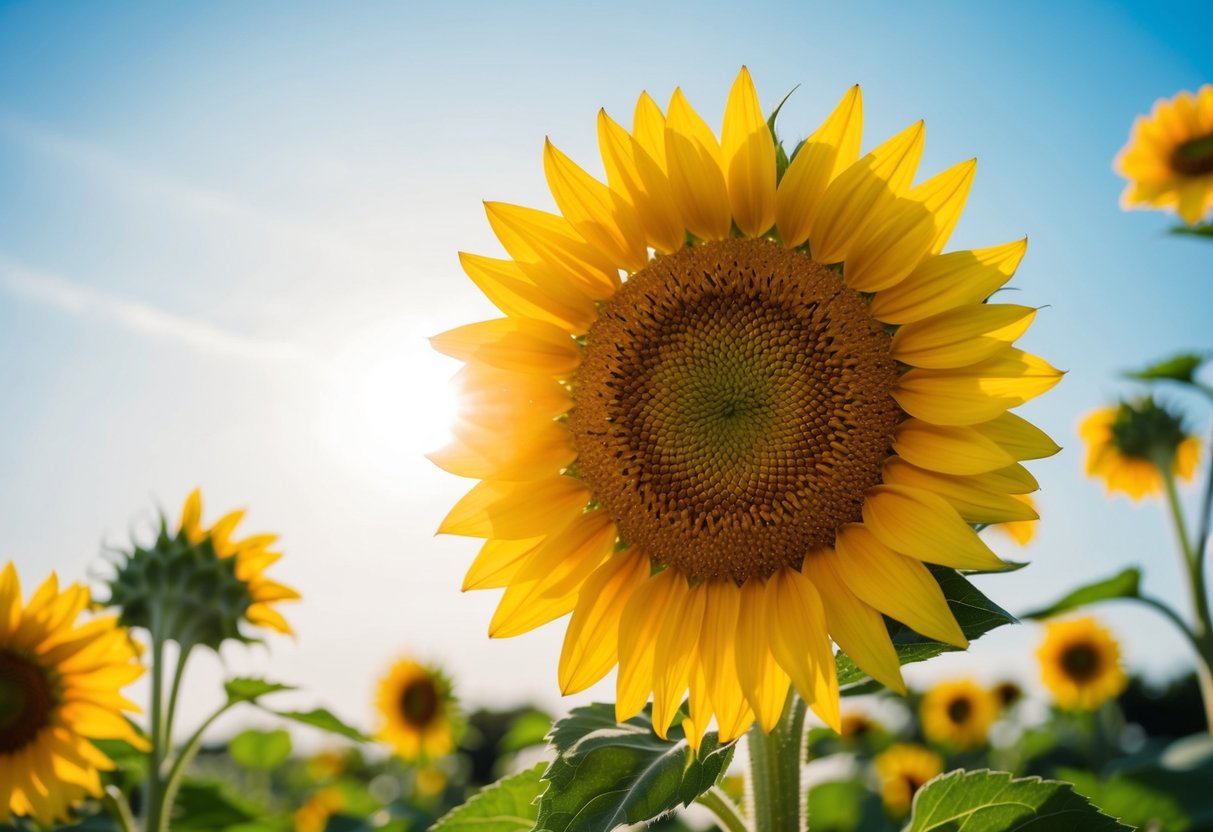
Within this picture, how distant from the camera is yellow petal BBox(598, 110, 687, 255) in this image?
2039 mm

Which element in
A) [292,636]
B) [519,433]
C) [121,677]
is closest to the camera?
[519,433]

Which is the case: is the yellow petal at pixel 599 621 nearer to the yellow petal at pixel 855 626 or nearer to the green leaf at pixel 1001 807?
the yellow petal at pixel 855 626

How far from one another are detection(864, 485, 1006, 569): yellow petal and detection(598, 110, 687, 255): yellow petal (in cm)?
75

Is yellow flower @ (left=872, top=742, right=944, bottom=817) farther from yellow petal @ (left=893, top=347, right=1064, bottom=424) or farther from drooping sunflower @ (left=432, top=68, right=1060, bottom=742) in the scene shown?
yellow petal @ (left=893, top=347, right=1064, bottom=424)

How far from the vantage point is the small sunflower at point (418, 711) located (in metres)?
8.59

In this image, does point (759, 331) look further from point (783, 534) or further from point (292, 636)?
point (292, 636)

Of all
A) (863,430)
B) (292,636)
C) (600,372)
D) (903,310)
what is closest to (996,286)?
(903,310)

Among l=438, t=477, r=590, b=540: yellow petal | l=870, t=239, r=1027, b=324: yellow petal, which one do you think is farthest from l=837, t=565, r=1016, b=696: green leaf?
l=438, t=477, r=590, b=540: yellow petal

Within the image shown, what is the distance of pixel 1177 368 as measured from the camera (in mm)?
5199

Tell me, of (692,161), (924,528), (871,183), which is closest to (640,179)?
(692,161)

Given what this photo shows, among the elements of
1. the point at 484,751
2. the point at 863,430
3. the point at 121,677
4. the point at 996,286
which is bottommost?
the point at 484,751

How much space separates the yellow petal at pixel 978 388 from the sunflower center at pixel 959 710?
32.5 ft

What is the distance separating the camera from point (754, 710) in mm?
1896

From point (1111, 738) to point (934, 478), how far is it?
9.32m
